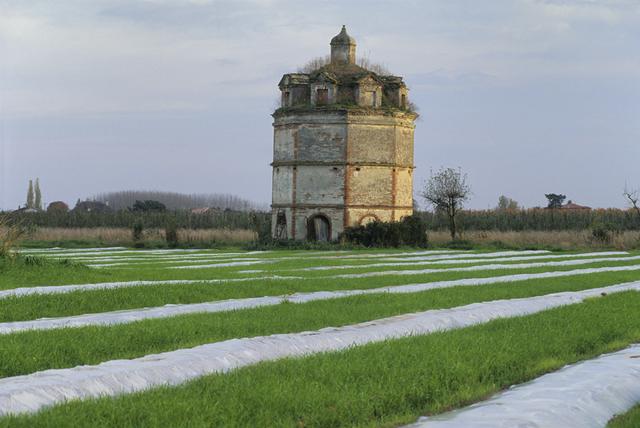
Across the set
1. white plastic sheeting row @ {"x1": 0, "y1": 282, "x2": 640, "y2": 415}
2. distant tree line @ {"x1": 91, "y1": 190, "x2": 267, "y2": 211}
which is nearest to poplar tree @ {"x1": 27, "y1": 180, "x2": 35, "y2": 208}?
distant tree line @ {"x1": 91, "y1": 190, "x2": 267, "y2": 211}

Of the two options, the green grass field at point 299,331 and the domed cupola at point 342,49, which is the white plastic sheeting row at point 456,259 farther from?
the domed cupola at point 342,49

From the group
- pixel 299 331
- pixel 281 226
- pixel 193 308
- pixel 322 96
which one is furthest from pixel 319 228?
pixel 299 331

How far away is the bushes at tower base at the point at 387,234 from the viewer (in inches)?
1588

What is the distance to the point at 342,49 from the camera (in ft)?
148

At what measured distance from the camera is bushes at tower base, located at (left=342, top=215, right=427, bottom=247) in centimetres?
4034

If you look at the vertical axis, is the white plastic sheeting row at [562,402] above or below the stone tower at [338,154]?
below

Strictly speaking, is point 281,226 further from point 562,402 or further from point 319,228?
point 562,402

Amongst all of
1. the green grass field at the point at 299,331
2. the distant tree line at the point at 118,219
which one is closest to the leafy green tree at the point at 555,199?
the distant tree line at the point at 118,219

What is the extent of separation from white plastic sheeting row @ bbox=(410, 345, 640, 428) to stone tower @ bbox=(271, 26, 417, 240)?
32.7 metres

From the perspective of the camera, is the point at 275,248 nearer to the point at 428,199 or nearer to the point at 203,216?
the point at 428,199

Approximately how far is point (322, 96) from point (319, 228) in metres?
5.80

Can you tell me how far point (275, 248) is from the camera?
40.0 metres

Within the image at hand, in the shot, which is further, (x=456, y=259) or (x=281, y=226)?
(x=281, y=226)

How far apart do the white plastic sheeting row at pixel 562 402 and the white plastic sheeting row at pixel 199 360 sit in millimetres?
2385
